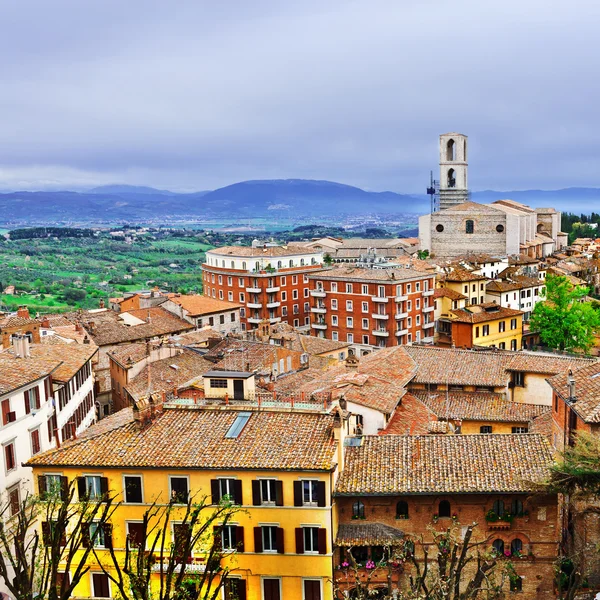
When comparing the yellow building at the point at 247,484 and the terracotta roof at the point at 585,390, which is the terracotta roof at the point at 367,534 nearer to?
the yellow building at the point at 247,484

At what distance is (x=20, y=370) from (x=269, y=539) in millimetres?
17352

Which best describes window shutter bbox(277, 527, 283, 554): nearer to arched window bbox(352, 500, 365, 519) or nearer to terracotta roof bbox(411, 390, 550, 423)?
arched window bbox(352, 500, 365, 519)

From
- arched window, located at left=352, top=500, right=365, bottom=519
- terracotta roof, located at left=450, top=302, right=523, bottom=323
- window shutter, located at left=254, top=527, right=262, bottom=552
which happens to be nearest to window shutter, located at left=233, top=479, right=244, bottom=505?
window shutter, located at left=254, top=527, right=262, bottom=552

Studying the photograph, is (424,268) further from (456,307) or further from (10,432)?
(10,432)

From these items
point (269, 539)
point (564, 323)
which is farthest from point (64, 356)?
point (564, 323)

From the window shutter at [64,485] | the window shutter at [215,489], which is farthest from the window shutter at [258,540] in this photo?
the window shutter at [64,485]

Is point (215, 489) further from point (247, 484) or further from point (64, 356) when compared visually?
point (64, 356)

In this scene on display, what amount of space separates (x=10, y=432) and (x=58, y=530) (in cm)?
1888

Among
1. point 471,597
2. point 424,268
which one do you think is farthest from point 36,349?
point 424,268

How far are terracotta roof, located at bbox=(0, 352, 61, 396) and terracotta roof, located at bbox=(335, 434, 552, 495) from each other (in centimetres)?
1619

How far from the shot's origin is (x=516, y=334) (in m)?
72.8

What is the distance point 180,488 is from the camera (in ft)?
91.1

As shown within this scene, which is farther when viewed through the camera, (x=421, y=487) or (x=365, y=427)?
(x=365, y=427)

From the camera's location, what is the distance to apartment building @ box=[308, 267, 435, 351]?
3123 inches
